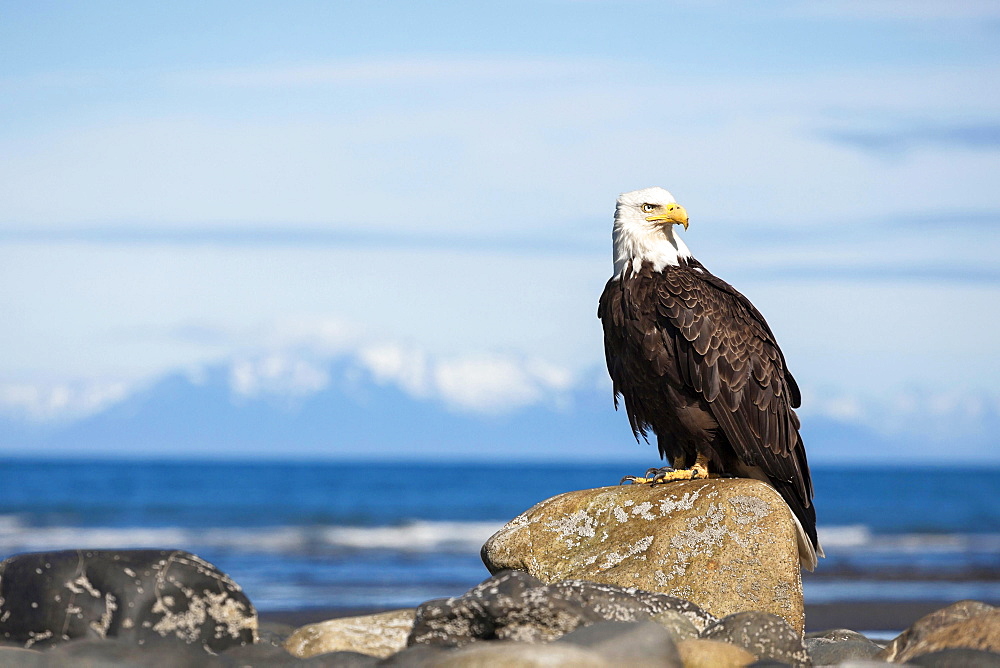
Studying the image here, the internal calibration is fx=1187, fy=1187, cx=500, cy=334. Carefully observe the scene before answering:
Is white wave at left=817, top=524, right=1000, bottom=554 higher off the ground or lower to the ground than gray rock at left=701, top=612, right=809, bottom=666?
higher

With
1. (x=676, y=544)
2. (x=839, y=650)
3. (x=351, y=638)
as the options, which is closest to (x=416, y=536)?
(x=676, y=544)

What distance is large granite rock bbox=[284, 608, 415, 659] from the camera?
540 centimetres

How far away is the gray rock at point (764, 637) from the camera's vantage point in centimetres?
509

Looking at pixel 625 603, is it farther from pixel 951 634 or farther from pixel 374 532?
pixel 374 532

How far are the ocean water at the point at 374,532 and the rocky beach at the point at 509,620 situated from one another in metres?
7.36

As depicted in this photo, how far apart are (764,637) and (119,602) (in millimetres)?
2771

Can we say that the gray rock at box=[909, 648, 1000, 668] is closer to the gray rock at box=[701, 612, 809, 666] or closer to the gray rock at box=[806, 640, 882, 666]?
the gray rock at box=[701, 612, 809, 666]

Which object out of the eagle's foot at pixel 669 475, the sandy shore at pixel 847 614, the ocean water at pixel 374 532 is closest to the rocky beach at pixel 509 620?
the eagle's foot at pixel 669 475

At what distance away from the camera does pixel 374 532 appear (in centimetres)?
2456

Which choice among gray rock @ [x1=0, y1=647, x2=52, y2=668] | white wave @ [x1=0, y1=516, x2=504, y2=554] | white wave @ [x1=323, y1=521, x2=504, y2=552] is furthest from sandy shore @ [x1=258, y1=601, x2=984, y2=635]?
white wave @ [x1=323, y1=521, x2=504, y2=552]

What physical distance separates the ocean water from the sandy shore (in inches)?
16.8

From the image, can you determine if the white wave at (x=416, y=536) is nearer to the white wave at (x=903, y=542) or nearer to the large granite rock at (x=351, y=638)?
the white wave at (x=903, y=542)

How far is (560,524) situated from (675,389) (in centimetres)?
107

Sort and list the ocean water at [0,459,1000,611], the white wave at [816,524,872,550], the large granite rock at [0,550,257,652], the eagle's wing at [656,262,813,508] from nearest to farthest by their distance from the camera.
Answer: the large granite rock at [0,550,257,652]
the eagle's wing at [656,262,813,508]
the ocean water at [0,459,1000,611]
the white wave at [816,524,872,550]
